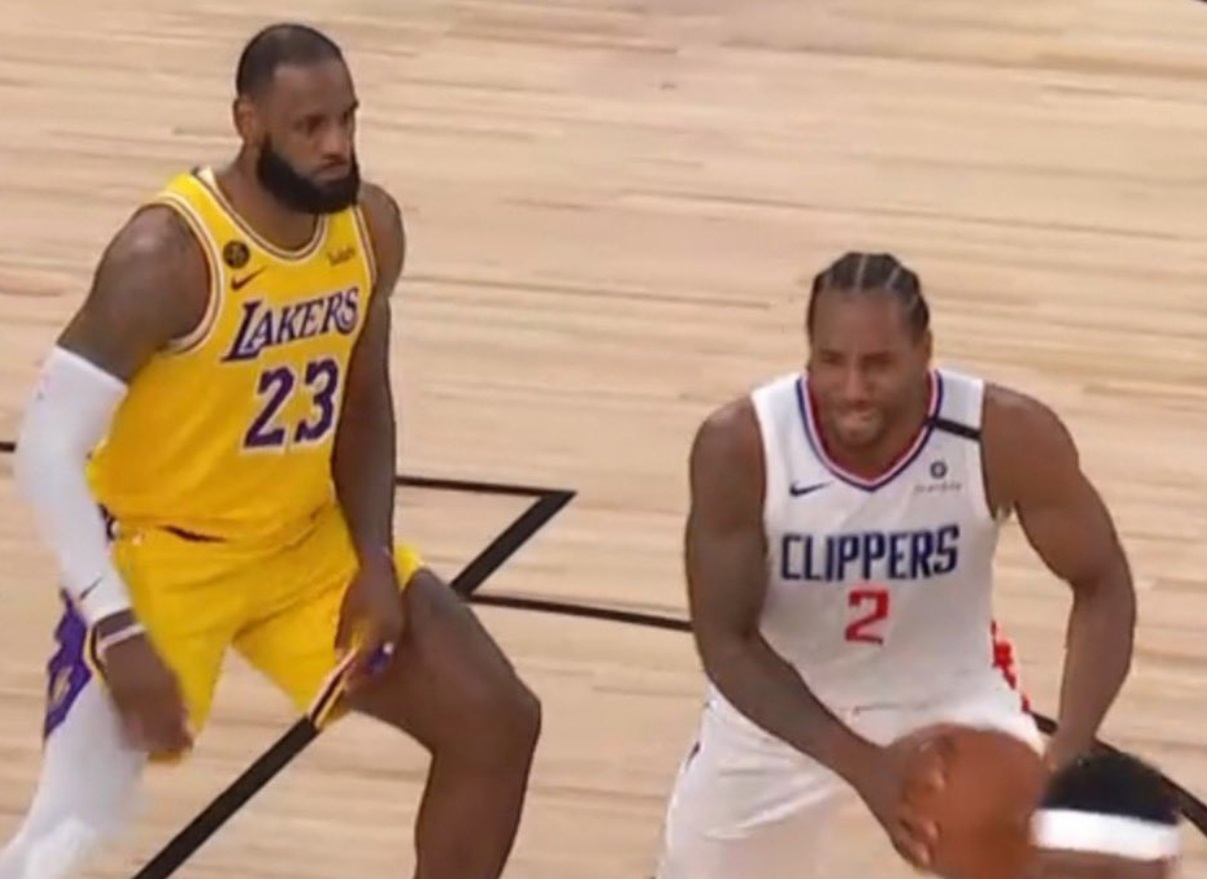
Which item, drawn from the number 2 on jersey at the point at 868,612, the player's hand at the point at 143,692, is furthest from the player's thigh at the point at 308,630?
the number 2 on jersey at the point at 868,612

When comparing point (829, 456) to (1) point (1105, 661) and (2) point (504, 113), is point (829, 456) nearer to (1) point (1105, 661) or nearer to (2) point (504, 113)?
(1) point (1105, 661)

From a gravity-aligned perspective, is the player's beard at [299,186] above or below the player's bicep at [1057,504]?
above

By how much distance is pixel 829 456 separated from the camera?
5.31 metres

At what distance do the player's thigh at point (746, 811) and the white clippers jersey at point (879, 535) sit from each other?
8.2 inches

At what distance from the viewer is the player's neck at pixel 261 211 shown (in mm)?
5453

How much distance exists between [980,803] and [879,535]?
2.00 feet

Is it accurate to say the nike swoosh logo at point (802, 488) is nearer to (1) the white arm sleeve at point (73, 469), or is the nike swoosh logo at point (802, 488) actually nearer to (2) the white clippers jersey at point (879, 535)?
(2) the white clippers jersey at point (879, 535)

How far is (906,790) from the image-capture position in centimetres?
500

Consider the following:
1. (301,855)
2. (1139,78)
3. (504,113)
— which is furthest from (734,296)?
(301,855)

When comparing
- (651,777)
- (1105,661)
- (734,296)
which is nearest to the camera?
(1105,661)

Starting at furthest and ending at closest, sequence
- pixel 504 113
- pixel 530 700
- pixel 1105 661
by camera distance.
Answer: pixel 504 113, pixel 530 700, pixel 1105 661

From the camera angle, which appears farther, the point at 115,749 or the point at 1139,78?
the point at 1139,78

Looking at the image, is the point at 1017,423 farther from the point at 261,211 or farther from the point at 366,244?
the point at 261,211

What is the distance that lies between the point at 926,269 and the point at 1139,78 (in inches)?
85.3
